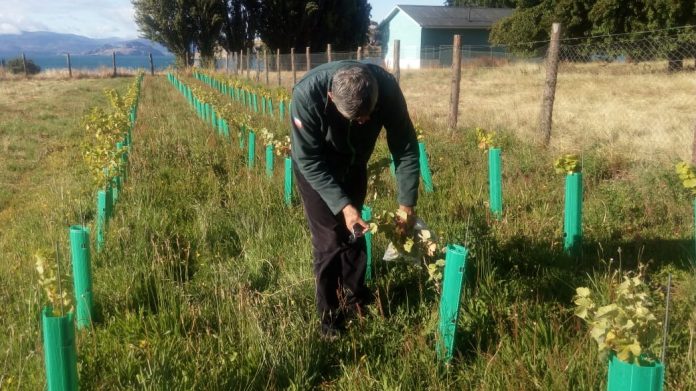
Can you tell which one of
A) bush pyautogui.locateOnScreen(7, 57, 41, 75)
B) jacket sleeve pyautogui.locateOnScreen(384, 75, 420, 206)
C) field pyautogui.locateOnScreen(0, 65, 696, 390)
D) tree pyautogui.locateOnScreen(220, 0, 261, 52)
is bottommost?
field pyautogui.locateOnScreen(0, 65, 696, 390)

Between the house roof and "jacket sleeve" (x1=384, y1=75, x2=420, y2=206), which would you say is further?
the house roof

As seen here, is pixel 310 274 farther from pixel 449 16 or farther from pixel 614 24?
pixel 449 16

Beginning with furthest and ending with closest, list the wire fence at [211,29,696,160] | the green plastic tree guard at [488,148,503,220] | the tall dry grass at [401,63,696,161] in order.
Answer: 1. the wire fence at [211,29,696,160]
2. the tall dry grass at [401,63,696,161]
3. the green plastic tree guard at [488,148,503,220]

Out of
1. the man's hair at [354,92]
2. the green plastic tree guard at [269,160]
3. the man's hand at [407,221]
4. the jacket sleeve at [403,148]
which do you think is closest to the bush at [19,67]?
the green plastic tree guard at [269,160]

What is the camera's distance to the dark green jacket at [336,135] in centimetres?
267

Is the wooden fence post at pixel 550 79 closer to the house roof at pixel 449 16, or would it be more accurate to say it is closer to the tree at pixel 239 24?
the tree at pixel 239 24

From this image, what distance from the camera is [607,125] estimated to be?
895cm

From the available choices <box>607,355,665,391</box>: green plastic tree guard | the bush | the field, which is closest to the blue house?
the bush

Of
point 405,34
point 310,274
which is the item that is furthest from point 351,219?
point 405,34

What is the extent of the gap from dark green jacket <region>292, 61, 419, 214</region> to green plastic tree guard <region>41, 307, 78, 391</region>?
4.14ft

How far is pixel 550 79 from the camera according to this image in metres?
6.89

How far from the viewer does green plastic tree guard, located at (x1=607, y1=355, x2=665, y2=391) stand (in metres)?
1.37

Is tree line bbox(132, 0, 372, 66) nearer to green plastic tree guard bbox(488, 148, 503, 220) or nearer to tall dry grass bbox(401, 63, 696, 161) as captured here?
tall dry grass bbox(401, 63, 696, 161)

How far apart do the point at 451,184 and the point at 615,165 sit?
5.97 feet
